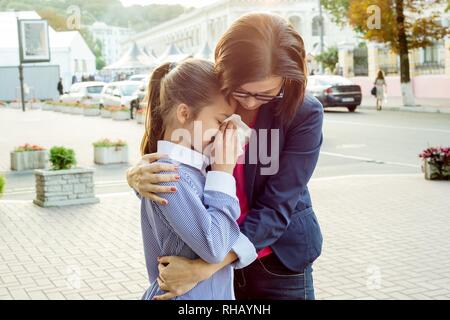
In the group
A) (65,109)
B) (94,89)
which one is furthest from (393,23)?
(94,89)

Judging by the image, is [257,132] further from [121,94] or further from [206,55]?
[121,94]

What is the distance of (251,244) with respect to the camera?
2.02m

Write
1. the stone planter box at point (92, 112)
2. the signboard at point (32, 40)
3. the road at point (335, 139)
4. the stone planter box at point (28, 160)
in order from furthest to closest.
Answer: the stone planter box at point (92, 112)
the signboard at point (32, 40)
the stone planter box at point (28, 160)
the road at point (335, 139)

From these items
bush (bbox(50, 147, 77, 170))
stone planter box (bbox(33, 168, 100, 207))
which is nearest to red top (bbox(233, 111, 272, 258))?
stone planter box (bbox(33, 168, 100, 207))

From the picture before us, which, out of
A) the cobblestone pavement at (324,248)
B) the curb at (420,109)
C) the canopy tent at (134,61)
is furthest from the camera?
the canopy tent at (134,61)

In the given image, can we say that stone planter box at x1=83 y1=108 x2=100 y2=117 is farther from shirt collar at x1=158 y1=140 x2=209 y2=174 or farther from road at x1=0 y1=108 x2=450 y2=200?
shirt collar at x1=158 y1=140 x2=209 y2=174

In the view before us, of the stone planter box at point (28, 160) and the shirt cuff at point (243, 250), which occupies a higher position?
the shirt cuff at point (243, 250)

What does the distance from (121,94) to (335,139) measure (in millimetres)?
16082

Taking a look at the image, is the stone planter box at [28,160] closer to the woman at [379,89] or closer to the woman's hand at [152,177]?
the woman's hand at [152,177]

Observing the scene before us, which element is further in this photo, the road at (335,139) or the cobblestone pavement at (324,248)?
the road at (335,139)

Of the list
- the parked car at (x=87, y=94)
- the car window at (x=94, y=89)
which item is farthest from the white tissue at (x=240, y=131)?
the car window at (x=94, y=89)

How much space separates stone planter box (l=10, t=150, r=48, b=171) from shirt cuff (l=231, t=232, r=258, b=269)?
11.8 meters

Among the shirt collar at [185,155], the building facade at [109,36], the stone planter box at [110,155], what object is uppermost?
the building facade at [109,36]

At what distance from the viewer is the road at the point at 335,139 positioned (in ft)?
39.8
